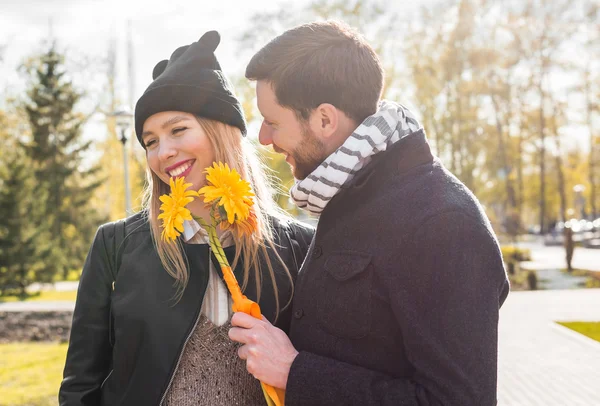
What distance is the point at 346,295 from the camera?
5.89ft

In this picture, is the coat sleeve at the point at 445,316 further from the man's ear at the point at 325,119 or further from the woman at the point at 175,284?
the woman at the point at 175,284

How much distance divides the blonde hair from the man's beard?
0.48m

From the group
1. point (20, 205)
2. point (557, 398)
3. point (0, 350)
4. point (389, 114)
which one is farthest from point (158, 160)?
point (20, 205)

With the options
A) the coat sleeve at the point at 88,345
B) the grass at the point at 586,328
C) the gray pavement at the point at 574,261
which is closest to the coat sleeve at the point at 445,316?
the coat sleeve at the point at 88,345

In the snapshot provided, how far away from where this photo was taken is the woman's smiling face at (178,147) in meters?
2.55

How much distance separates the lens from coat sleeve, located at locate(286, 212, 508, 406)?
1.56m

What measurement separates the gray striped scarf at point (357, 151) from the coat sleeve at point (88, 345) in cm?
98

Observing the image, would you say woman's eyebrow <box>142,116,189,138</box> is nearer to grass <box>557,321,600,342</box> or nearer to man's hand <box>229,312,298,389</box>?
man's hand <box>229,312,298,389</box>

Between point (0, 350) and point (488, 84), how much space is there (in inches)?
918

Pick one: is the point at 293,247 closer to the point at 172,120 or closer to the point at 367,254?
the point at 172,120

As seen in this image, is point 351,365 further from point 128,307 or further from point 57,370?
point 57,370

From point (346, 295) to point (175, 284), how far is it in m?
0.85

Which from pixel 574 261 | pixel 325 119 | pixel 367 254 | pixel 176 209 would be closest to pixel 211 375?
pixel 176 209

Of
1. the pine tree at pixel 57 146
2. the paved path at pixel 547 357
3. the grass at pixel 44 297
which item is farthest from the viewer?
the pine tree at pixel 57 146
